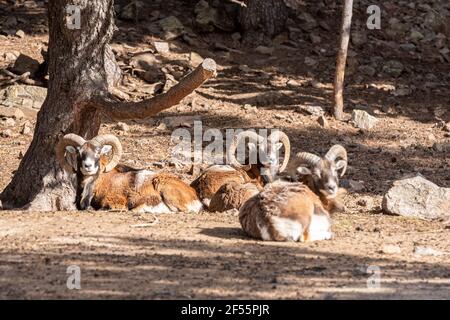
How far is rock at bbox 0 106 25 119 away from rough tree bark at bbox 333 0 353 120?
19.7 feet

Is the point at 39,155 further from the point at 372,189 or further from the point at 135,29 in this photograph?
the point at 135,29

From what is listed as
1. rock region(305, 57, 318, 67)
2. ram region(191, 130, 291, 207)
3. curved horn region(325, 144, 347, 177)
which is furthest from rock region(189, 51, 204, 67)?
curved horn region(325, 144, 347, 177)

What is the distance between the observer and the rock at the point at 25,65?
21.8m

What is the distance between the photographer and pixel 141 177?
50.2 ft

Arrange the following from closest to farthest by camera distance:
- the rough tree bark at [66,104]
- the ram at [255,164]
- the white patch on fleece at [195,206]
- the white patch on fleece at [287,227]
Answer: the white patch on fleece at [287,227] < the rough tree bark at [66,104] < the white patch on fleece at [195,206] < the ram at [255,164]

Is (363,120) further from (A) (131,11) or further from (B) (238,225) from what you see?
(B) (238,225)

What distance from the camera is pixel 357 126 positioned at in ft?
67.3

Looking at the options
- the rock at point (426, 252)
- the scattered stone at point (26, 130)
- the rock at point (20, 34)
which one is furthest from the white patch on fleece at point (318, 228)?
the rock at point (20, 34)

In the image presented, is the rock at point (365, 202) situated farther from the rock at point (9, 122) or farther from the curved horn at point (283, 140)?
the rock at point (9, 122)

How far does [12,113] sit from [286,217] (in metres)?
9.72

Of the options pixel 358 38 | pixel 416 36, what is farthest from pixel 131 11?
pixel 416 36

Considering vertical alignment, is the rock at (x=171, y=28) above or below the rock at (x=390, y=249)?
above

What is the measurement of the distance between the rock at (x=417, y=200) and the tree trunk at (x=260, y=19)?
9.91 meters
